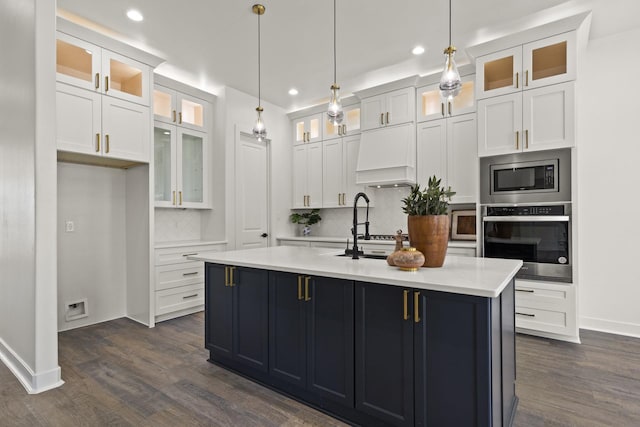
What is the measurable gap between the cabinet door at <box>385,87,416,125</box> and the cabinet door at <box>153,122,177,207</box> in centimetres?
281

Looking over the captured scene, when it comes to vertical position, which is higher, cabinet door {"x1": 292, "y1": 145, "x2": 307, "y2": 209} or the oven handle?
cabinet door {"x1": 292, "y1": 145, "x2": 307, "y2": 209}

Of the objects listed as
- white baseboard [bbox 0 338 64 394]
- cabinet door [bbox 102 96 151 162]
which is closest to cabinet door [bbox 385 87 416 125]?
cabinet door [bbox 102 96 151 162]

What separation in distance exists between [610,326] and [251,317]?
3.71 meters

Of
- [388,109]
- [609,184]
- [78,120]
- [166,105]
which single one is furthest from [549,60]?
[78,120]

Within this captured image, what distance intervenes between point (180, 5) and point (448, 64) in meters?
2.33

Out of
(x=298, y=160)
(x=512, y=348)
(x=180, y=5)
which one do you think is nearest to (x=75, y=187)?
(x=180, y=5)

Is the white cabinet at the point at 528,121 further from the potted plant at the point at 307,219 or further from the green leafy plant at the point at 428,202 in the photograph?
the potted plant at the point at 307,219

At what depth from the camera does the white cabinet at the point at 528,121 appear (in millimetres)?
3197

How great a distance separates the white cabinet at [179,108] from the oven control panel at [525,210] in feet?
12.5

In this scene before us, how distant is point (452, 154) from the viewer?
412cm

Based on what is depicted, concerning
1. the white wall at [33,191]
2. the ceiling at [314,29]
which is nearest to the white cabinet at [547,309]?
the ceiling at [314,29]

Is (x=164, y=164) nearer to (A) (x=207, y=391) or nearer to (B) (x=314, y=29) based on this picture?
(B) (x=314, y=29)

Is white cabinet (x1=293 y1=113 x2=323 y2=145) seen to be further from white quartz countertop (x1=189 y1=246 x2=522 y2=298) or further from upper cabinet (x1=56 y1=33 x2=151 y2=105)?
white quartz countertop (x1=189 y1=246 x2=522 y2=298)

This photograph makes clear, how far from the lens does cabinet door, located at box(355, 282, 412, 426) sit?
173 centimetres
